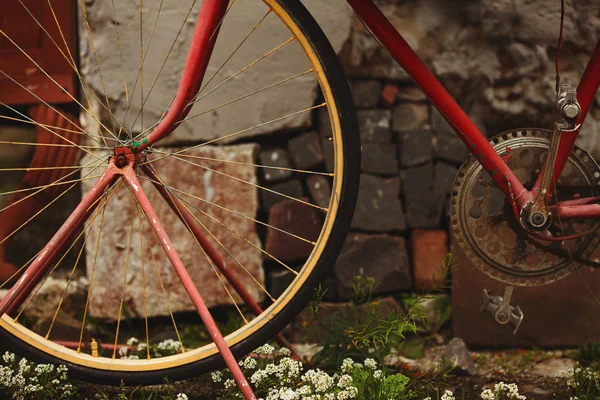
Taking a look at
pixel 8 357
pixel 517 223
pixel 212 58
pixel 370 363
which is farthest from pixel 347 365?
pixel 212 58

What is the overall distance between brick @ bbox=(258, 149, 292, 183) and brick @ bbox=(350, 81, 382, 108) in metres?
0.36

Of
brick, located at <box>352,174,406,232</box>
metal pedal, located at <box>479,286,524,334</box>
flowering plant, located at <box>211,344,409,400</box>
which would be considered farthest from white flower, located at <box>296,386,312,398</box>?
brick, located at <box>352,174,406,232</box>

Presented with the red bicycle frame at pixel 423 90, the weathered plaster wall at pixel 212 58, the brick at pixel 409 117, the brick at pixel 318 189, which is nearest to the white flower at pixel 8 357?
the red bicycle frame at pixel 423 90

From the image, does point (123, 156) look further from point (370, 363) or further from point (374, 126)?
point (374, 126)

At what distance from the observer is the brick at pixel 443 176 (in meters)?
2.82

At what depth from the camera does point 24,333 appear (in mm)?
1983

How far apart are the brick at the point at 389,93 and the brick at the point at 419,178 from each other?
0.92ft

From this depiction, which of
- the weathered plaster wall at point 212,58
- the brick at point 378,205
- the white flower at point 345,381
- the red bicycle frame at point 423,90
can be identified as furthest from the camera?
the brick at point 378,205

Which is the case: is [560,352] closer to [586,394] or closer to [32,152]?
[586,394]

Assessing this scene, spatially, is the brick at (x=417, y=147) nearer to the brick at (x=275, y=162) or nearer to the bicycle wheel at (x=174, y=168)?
the bicycle wheel at (x=174, y=168)

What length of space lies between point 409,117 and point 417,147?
13cm

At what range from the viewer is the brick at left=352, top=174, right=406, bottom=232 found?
2.81 m

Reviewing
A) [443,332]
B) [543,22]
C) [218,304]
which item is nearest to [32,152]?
[218,304]

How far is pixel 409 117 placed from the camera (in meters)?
2.84
